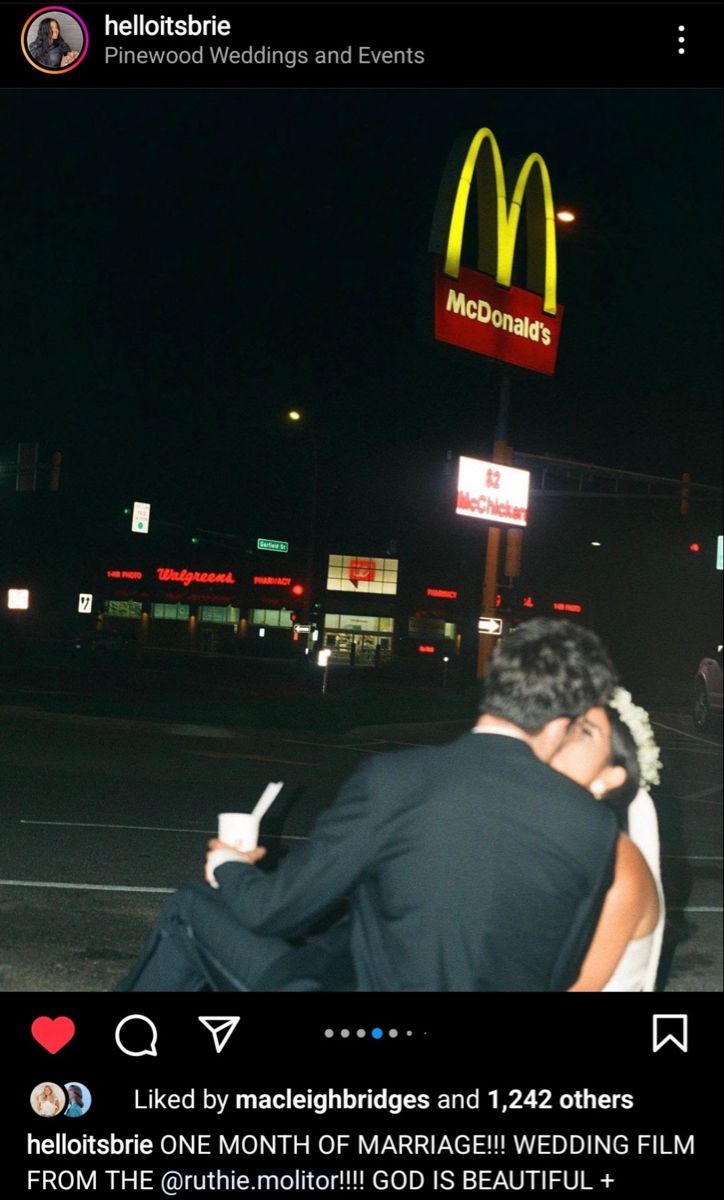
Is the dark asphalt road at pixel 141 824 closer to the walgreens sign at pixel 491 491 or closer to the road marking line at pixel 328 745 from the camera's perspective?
the road marking line at pixel 328 745

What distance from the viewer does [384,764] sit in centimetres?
271

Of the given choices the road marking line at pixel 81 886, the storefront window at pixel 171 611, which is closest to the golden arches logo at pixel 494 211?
the road marking line at pixel 81 886

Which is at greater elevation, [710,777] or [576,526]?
[576,526]

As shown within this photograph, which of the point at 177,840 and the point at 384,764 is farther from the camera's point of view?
the point at 177,840

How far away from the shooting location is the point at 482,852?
8.59ft

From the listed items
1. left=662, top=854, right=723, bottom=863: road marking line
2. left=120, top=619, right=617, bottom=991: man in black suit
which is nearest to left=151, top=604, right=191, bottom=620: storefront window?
left=662, top=854, right=723, bottom=863: road marking line

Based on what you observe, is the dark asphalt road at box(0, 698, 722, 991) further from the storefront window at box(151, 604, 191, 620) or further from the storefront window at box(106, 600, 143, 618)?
the storefront window at box(106, 600, 143, 618)

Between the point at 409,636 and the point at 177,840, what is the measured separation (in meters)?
62.7
